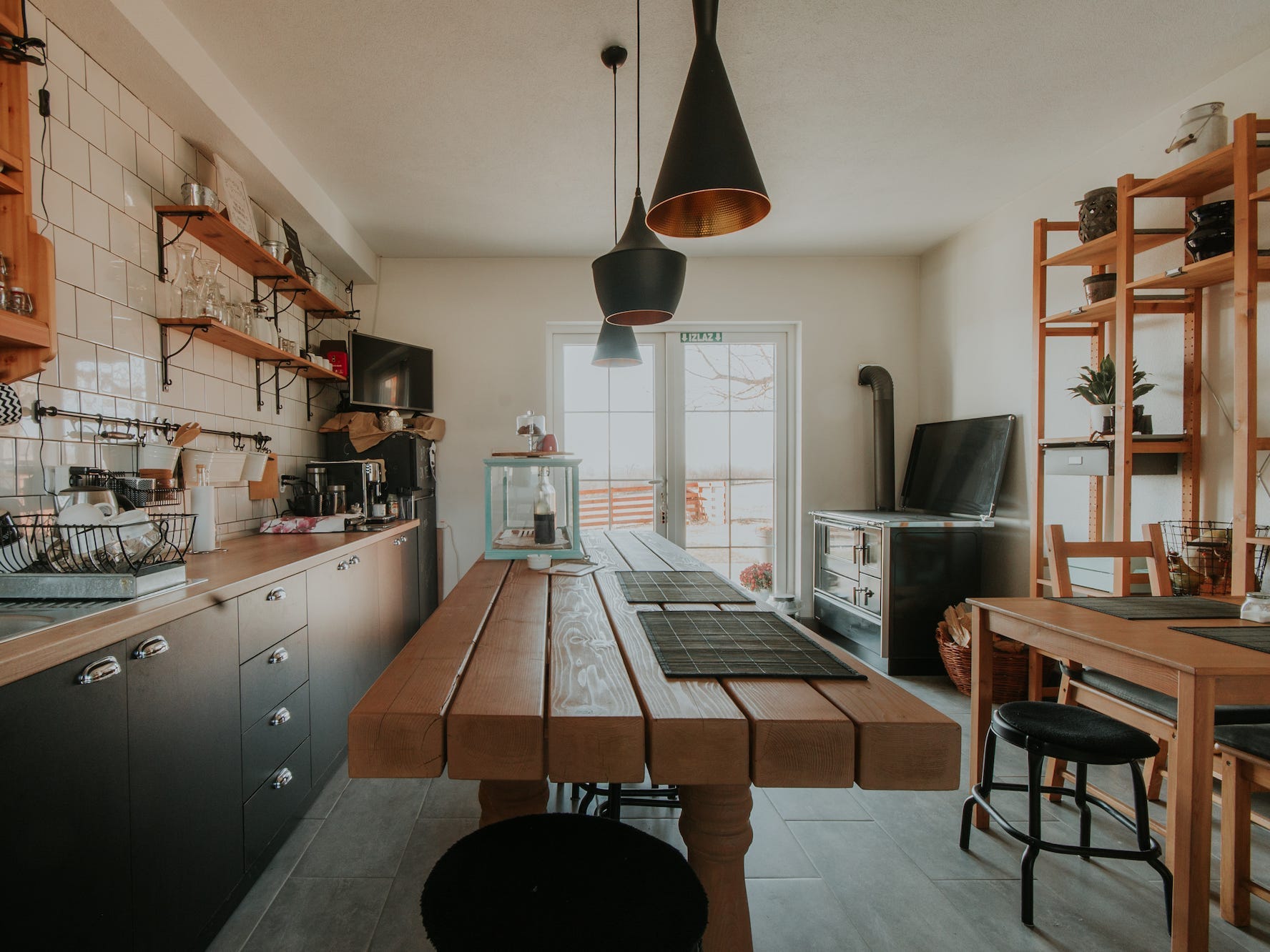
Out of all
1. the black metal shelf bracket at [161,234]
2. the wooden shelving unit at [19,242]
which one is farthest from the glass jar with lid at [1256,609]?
the black metal shelf bracket at [161,234]

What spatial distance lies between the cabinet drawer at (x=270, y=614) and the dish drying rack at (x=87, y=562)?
0.22 meters

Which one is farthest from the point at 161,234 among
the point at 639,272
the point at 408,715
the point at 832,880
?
the point at 832,880

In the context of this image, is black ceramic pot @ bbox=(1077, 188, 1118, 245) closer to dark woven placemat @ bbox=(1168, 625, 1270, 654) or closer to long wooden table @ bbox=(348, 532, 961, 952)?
dark woven placemat @ bbox=(1168, 625, 1270, 654)

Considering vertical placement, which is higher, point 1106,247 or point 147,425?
point 1106,247

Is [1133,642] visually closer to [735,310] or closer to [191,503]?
[191,503]

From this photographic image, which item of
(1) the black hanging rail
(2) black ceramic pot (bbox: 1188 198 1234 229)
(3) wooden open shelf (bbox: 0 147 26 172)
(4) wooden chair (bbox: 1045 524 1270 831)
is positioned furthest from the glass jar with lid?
(1) the black hanging rail

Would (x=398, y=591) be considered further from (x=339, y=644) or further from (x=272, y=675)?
(x=272, y=675)

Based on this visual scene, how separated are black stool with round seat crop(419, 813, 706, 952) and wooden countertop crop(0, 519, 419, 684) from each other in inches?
32.4

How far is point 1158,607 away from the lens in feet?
6.35

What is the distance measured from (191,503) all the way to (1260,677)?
325 centimetres

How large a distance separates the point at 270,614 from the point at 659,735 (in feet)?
5.25

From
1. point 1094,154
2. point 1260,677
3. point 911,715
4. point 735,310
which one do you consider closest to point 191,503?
point 911,715

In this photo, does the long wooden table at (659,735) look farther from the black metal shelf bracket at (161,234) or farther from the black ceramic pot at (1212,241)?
the black ceramic pot at (1212,241)

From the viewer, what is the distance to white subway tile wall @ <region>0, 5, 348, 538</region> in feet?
5.97
